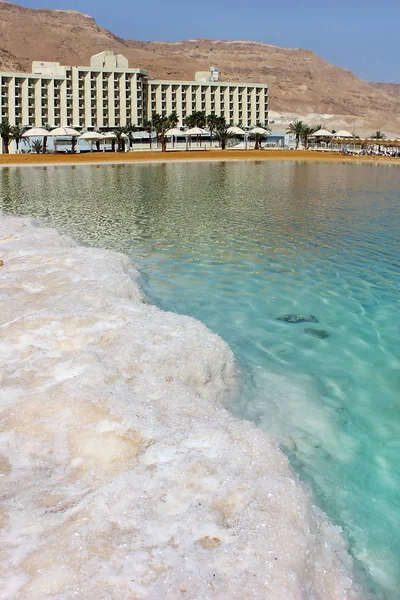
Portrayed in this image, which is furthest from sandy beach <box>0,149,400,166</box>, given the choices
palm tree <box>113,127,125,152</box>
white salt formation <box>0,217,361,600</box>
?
white salt formation <box>0,217,361,600</box>

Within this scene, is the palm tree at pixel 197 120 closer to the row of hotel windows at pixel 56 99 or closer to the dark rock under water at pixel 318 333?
the row of hotel windows at pixel 56 99

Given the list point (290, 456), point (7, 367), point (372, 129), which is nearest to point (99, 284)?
point (7, 367)

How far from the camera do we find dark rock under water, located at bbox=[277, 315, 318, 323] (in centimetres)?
965

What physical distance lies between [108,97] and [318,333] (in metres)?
109

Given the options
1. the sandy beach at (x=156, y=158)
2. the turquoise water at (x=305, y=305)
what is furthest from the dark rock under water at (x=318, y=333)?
the sandy beach at (x=156, y=158)

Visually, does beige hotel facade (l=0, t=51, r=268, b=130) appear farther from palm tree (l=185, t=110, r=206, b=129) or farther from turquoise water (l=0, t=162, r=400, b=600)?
turquoise water (l=0, t=162, r=400, b=600)

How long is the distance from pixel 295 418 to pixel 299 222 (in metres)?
14.0

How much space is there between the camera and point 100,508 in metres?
4.15

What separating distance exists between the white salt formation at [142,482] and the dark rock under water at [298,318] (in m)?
2.42

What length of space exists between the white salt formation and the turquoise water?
1.91 ft

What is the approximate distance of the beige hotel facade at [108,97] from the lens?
103 m

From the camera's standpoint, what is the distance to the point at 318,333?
9117mm

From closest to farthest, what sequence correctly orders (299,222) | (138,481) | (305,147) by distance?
(138,481) → (299,222) → (305,147)

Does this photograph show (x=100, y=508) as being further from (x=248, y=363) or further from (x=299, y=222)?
(x=299, y=222)
